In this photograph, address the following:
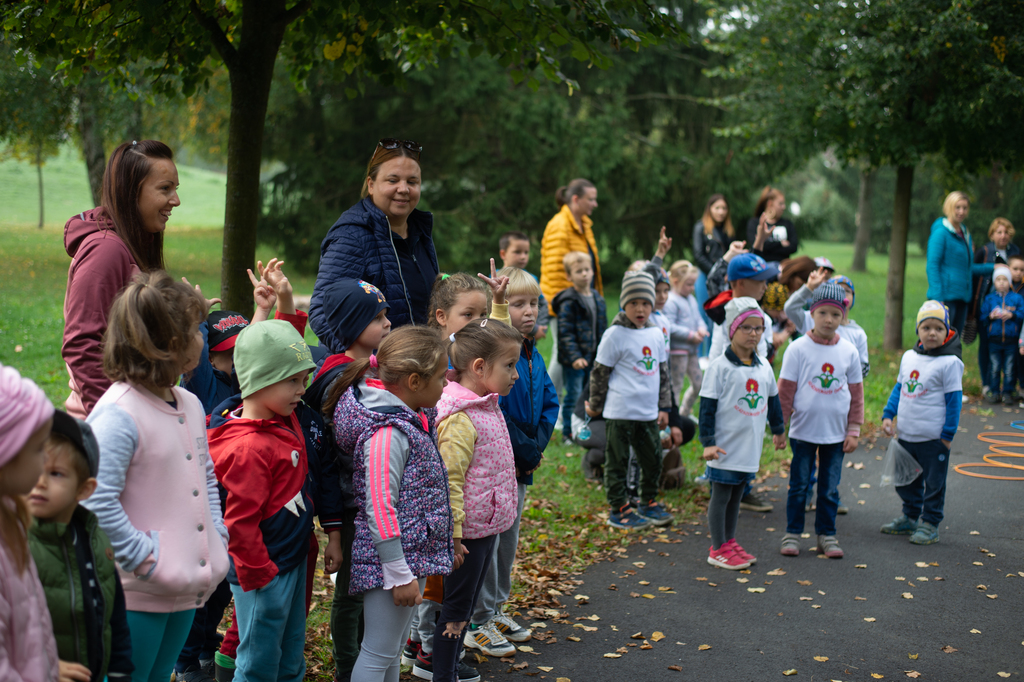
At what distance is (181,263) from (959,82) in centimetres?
2222

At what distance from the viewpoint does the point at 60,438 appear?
86.2 inches

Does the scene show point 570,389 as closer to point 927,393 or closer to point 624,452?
point 624,452

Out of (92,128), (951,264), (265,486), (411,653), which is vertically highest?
(92,128)

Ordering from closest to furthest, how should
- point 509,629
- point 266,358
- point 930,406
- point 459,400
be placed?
point 266,358, point 459,400, point 509,629, point 930,406

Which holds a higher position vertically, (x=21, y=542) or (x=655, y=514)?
(x=21, y=542)

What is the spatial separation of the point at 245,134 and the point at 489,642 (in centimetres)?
339

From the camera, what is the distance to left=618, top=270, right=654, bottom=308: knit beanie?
641cm

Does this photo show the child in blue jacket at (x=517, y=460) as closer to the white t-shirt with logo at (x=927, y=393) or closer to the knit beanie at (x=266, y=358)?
the knit beanie at (x=266, y=358)

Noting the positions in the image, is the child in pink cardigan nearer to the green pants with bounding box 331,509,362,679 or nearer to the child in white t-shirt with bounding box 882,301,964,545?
the green pants with bounding box 331,509,362,679

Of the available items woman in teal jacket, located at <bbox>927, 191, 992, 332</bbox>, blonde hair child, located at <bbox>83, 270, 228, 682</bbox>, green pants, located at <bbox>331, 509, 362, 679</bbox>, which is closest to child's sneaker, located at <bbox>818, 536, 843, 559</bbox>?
green pants, located at <bbox>331, 509, 362, 679</bbox>

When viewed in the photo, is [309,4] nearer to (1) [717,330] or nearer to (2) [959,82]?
(1) [717,330]

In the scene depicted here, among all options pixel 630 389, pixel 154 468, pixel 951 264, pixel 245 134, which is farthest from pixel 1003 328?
pixel 154 468

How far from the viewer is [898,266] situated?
14828 millimetres

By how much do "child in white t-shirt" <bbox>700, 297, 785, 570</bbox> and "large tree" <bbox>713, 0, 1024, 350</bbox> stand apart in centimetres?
814
